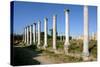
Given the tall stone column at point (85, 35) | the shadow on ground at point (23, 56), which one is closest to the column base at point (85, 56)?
the tall stone column at point (85, 35)

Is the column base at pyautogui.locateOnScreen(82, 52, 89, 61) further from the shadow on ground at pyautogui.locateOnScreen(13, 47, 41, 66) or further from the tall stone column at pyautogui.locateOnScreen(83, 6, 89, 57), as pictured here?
the shadow on ground at pyautogui.locateOnScreen(13, 47, 41, 66)

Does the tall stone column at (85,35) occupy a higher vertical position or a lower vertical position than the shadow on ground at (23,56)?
higher

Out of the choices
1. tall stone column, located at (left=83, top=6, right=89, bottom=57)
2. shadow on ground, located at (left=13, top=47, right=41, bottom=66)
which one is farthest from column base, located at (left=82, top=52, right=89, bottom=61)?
shadow on ground, located at (left=13, top=47, right=41, bottom=66)

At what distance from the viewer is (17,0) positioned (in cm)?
360

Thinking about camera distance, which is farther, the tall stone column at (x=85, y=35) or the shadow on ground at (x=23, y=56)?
the tall stone column at (x=85, y=35)

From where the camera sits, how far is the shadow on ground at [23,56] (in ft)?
11.7

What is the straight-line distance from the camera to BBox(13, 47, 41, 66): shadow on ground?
3568 millimetres

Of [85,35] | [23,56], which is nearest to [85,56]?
[85,35]

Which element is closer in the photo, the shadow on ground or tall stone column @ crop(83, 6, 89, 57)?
the shadow on ground

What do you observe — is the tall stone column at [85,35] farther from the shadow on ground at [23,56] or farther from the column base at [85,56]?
the shadow on ground at [23,56]

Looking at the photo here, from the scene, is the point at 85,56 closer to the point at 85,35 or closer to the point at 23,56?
the point at 85,35

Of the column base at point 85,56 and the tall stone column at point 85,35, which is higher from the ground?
the tall stone column at point 85,35

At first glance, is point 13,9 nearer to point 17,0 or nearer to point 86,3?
point 17,0

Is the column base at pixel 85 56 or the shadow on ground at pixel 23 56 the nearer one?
the shadow on ground at pixel 23 56
